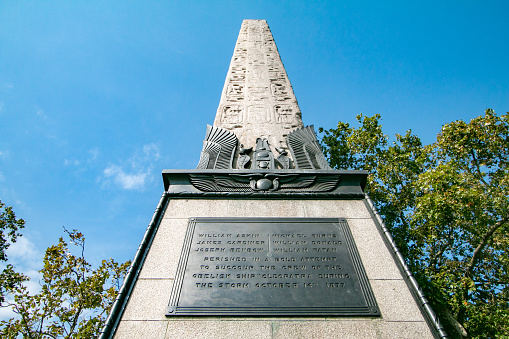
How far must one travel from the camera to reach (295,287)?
9.41 feet

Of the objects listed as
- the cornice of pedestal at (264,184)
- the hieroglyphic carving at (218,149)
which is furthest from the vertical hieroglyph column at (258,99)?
the cornice of pedestal at (264,184)

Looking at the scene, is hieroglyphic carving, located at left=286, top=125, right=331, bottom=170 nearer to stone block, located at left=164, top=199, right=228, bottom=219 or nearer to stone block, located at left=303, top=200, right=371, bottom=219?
stone block, located at left=303, top=200, right=371, bottom=219

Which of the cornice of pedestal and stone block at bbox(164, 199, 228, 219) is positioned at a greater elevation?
the cornice of pedestal

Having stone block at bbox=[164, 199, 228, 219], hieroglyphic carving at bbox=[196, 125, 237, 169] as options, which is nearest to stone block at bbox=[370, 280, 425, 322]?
stone block at bbox=[164, 199, 228, 219]

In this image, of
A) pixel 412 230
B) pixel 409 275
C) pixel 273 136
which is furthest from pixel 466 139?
pixel 409 275

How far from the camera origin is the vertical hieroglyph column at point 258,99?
A: 19.1 ft

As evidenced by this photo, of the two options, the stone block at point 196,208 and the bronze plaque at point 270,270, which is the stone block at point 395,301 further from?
the stone block at point 196,208

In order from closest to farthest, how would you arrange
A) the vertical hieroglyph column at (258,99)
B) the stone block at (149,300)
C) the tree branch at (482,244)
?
the stone block at (149,300) → the vertical hieroglyph column at (258,99) → the tree branch at (482,244)

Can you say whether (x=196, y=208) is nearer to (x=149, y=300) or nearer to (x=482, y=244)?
(x=149, y=300)

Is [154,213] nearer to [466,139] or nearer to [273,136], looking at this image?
[273,136]

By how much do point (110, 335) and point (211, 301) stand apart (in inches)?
31.8

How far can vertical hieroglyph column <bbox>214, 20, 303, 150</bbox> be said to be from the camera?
5.81 meters

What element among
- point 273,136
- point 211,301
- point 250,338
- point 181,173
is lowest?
point 250,338

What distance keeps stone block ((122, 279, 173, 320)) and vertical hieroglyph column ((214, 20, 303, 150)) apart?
2957 mm
